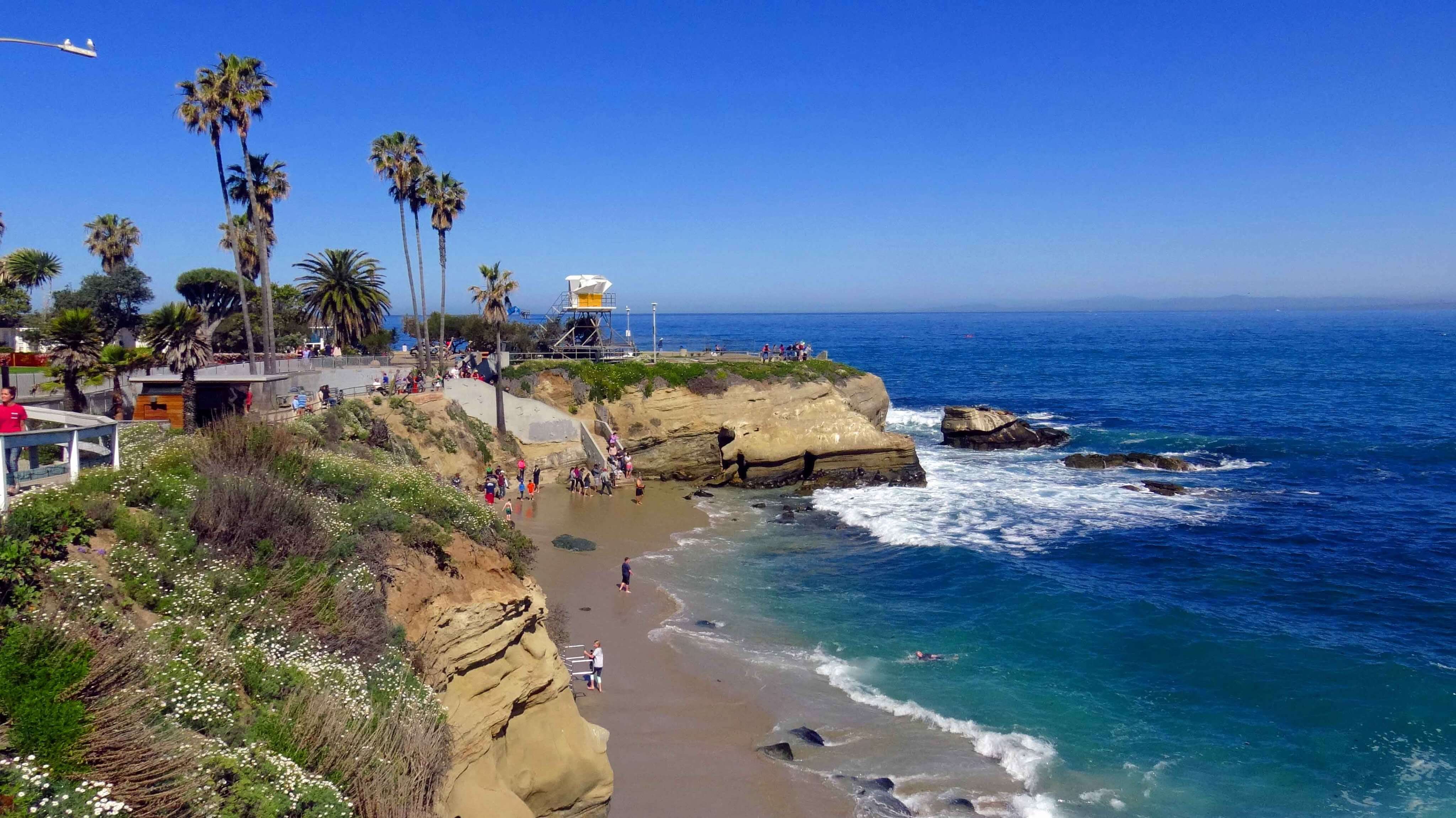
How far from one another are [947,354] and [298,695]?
Result: 388ft

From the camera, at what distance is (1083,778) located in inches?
575

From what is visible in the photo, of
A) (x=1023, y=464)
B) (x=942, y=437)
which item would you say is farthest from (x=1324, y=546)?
(x=942, y=437)

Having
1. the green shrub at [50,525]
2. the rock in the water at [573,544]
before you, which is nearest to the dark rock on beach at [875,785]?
the green shrub at [50,525]

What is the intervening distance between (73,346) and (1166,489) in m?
36.2

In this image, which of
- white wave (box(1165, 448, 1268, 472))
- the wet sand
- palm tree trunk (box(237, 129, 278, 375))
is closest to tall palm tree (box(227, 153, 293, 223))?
palm tree trunk (box(237, 129, 278, 375))

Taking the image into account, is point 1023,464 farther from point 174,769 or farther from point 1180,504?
point 174,769

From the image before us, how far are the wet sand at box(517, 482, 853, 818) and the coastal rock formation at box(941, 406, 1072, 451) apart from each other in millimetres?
24834

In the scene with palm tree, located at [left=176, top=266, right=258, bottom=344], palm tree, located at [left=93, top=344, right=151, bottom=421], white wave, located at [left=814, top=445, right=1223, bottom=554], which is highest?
palm tree, located at [left=176, top=266, right=258, bottom=344]

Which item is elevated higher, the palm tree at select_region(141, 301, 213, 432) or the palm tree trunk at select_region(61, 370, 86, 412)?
the palm tree at select_region(141, 301, 213, 432)

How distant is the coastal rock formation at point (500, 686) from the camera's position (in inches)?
435

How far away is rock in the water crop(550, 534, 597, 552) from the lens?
2623cm

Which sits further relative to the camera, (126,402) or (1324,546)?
(1324,546)

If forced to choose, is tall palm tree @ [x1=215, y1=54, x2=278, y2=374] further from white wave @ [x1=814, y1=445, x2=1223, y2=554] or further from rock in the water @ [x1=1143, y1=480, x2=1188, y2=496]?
rock in the water @ [x1=1143, y1=480, x2=1188, y2=496]

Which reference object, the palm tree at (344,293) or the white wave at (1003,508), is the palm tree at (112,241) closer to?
the palm tree at (344,293)
